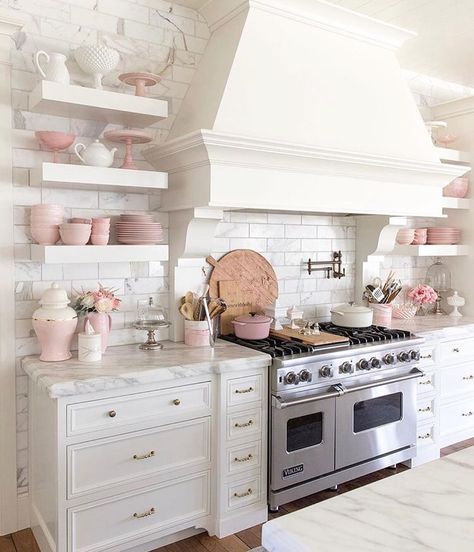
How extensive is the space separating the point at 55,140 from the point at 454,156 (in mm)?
3282

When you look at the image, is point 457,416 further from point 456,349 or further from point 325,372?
point 325,372

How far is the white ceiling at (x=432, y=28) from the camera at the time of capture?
322 centimetres

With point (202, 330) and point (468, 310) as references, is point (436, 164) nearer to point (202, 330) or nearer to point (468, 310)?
point (468, 310)

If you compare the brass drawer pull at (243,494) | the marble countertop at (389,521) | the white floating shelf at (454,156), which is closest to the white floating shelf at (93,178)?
the brass drawer pull at (243,494)

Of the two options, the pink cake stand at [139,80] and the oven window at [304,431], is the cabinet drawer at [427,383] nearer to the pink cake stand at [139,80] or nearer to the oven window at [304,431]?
the oven window at [304,431]

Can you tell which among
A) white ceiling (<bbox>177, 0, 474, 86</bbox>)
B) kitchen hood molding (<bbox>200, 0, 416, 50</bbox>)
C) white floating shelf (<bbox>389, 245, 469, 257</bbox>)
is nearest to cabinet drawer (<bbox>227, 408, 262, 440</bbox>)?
white floating shelf (<bbox>389, 245, 469, 257</bbox>)

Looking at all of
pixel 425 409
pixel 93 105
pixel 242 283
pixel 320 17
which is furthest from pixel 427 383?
pixel 93 105

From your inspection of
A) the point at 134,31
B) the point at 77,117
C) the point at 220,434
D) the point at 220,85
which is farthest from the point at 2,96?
the point at 220,434

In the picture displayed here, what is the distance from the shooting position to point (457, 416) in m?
4.00

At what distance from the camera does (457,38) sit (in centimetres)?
365

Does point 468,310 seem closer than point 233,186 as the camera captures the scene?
No

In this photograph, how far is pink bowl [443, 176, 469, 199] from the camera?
448 cm

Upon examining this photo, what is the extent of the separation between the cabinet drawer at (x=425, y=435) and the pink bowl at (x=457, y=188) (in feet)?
6.45

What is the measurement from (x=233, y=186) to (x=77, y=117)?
0.94m
